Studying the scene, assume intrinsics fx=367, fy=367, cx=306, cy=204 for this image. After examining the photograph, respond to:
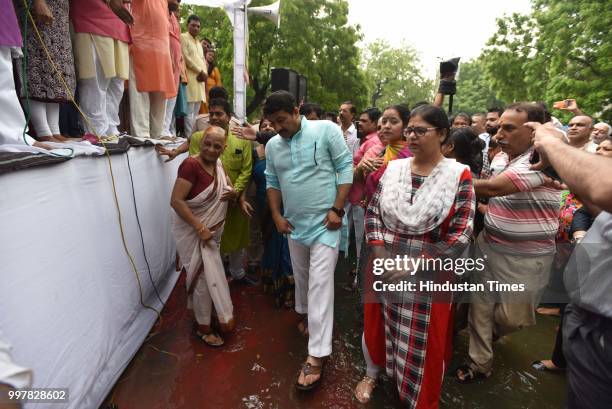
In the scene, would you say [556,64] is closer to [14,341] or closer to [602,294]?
[602,294]

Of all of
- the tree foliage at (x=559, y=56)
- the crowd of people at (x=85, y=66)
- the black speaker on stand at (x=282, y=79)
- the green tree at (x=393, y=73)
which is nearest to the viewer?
the crowd of people at (x=85, y=66)

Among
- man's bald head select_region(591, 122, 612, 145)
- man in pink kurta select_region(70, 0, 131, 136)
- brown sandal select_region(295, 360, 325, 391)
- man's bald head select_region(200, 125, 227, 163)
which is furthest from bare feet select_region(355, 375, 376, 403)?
man's bald head select_region(591, 122, 612, 145)

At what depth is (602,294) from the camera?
111 centimetres

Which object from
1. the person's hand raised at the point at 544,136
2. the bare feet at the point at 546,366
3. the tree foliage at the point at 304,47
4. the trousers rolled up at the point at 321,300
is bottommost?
the bare feet at the point at 546,366

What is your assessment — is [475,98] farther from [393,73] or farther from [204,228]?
[204,228]

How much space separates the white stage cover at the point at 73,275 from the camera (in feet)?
5.02

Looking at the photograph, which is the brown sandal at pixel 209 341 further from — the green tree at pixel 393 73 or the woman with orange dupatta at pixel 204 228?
the green tree at pixel 393 73

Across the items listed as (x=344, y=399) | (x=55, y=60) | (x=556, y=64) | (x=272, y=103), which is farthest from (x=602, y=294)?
(x=556, y=64)

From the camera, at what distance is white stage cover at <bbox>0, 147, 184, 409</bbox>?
153 cm

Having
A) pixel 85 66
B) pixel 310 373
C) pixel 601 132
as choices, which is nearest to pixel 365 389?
pixel 310 373

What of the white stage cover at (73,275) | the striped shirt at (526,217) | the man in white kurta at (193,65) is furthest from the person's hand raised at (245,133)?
the man in white kurta at (193,65)

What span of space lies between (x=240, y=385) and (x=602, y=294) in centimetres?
208

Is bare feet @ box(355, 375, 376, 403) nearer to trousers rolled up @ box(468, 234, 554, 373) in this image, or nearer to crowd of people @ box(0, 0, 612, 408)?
crowd of people @ box(0, 0, 612, 408)

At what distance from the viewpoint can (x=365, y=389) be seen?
91.4 inches
